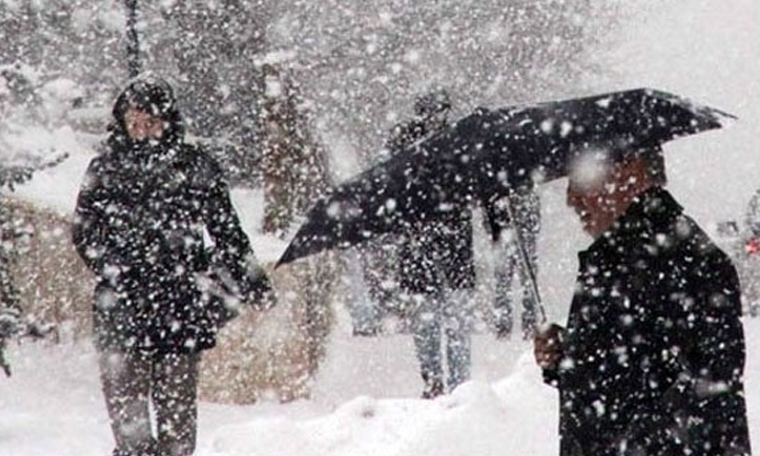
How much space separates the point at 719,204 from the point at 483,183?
45.2 meters

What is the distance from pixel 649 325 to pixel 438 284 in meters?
5.44

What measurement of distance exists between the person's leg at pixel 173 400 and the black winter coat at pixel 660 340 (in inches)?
102

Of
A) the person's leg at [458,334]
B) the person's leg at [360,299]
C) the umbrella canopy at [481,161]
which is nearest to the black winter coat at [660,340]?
the umbrella canopy at [481,161]

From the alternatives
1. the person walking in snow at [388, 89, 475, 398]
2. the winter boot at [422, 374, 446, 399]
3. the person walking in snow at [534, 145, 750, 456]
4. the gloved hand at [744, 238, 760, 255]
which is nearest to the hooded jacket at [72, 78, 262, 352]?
the person walking in snow at [534, 145, 750, 456]

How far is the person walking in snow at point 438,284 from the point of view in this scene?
8977 millimetres

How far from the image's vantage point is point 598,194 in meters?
3.65

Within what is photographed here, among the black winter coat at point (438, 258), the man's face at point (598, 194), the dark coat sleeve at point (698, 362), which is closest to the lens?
the dark coat sleeve at point (698, 362)

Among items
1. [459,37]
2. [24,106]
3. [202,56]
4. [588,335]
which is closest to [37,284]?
[24,106]

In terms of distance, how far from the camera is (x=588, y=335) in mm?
3717

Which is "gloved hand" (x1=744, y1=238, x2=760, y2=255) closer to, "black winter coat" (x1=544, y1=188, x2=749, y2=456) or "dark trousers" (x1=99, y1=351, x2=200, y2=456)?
"dark trousers" (x1=99, y1=351, x2=200, y2=456)

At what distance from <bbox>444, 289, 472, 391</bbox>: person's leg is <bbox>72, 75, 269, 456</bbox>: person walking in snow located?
3212 millimetres

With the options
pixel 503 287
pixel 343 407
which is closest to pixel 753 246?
pixel 503 287

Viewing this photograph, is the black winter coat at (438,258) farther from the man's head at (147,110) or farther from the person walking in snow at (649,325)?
the person walking in snow at (649,325)

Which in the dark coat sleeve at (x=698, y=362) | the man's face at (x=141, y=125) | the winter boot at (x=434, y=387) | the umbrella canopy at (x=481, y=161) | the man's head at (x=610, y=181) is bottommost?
the winter boot at (x=434, y=387)
